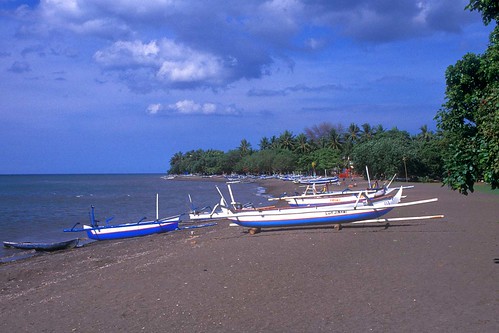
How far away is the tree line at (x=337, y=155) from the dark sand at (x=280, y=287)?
137 ft

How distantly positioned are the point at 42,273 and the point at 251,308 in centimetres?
882

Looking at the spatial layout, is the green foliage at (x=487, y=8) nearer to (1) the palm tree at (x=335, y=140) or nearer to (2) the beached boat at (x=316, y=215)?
(2) the beached boat at (x=316, y=215)

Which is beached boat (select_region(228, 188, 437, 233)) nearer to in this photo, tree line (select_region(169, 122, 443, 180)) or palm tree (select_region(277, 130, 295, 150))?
tree line (select_region(169, 122, 443, 180))

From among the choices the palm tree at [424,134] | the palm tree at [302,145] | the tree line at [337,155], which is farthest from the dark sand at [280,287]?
the palm tree at [302,145]

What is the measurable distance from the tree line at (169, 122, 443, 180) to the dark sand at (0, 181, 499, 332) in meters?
41.8

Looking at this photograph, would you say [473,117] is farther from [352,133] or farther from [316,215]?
[352,133]

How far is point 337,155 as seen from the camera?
97.7m

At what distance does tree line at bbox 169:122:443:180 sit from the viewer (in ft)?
210

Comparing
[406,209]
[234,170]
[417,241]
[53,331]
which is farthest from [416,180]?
[234,170]

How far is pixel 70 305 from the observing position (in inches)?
378

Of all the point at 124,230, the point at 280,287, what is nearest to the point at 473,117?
the point at 280,287

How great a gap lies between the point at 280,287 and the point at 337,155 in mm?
89774

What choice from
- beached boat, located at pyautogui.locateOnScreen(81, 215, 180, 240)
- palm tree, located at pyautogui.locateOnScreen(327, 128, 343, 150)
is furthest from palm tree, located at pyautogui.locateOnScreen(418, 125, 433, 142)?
beached boat, located at pyautogui.locateOnScreen(81, 215, 180, 240)

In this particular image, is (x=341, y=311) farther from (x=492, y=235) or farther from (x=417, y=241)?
(x=492, y=235)
